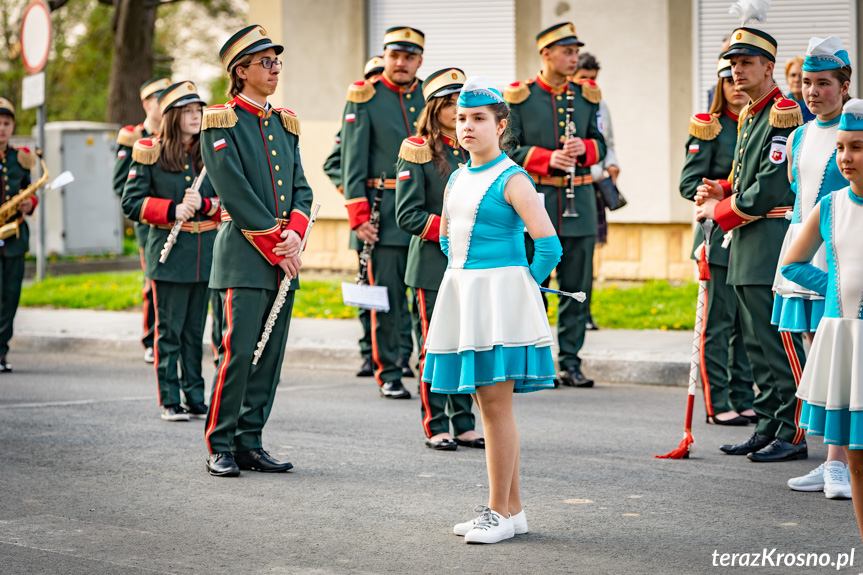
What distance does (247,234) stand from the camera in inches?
256

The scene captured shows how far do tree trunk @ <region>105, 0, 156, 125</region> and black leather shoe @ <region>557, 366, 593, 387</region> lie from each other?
16461mm

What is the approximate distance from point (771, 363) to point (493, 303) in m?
2.39

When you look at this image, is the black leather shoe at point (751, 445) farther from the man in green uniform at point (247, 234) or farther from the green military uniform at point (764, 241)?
the man in green uniform at point (247, 234)

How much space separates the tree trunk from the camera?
23.9 m

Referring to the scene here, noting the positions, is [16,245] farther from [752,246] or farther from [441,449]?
[752,246]

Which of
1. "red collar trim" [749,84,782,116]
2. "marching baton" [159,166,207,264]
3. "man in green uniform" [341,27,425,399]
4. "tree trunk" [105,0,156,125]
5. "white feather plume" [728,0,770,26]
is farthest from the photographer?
"tree trunk" [105,0,156,125]

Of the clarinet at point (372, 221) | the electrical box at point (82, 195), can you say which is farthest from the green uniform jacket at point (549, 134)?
the electrical box at point (82, 195)

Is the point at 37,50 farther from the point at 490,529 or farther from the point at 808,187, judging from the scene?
the point at 490,529

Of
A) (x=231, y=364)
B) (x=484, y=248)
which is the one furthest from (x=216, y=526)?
(x=484, y=248)

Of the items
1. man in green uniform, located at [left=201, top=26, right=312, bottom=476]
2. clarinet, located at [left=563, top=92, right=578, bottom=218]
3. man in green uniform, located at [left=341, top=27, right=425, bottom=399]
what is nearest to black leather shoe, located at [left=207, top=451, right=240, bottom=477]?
man in green uniform, located at [left=201, top=26, right=312, bottom=476]

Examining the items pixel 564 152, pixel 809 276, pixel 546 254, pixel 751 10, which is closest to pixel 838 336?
pixel 809 276

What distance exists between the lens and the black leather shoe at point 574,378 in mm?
9758

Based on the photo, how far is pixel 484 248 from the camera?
17.6ft

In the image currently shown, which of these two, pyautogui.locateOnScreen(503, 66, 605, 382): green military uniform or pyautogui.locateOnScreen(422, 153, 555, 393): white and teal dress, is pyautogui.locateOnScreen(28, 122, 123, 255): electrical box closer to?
pyautogui.locateOnScreen(503, 66, 605, 382): green military uniform
